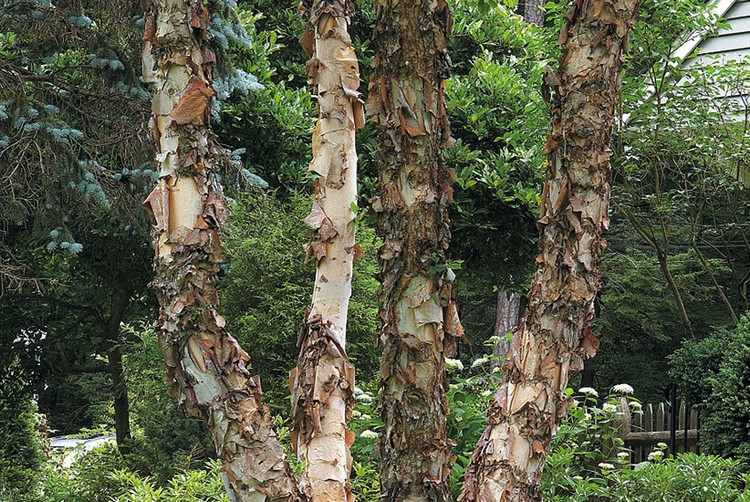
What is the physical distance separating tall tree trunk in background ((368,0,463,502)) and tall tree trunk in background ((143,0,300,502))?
0.97 feet

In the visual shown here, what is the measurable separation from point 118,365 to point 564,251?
678 centimetres

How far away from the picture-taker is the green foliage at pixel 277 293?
5.06 metres

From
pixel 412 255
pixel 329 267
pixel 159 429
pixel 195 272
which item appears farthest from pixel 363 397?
pixel 159 429

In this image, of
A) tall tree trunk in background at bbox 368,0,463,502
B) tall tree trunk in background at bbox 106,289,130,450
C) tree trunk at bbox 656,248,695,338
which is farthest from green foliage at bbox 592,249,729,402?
tall tree trunk in background at bbox 368,0,463,502

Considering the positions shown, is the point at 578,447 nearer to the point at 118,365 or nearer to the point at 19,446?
the point at 118,365

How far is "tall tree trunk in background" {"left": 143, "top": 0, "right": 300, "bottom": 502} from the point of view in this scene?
4.86ft

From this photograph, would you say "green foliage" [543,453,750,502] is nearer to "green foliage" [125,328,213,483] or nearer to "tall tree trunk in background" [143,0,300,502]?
"green foliage" [125,328,213,483]

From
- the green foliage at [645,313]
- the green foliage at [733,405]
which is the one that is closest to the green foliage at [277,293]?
the green foliage at [733,405]

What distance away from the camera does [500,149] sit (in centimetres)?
618

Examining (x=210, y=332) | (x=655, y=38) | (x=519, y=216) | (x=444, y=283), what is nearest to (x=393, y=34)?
(x=444, y=283)

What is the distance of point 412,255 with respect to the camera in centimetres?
173

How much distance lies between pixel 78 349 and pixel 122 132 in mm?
3978

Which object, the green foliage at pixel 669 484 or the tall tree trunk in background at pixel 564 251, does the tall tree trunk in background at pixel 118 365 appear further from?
the tall tree trunk in background at pixel 564 251

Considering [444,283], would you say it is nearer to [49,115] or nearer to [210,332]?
[210,332]
